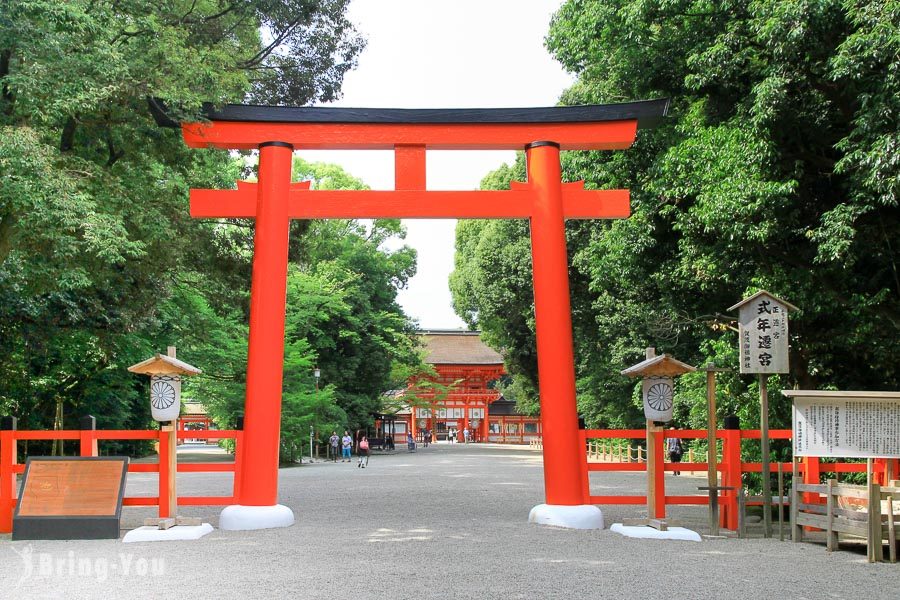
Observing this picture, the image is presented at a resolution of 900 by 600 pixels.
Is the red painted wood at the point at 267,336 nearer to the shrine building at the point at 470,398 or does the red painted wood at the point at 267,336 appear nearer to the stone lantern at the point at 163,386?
the stone lantern at the point at 163,386

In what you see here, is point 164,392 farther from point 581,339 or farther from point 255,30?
point 581,339

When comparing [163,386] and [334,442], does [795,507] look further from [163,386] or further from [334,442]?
[334,442]

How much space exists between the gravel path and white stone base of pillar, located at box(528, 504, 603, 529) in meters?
0.26

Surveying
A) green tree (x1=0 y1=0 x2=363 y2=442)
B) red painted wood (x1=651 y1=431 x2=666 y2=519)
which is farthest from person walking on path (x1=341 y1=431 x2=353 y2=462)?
red painted wood (x1=651 y1=431 x2=666 y2=519)

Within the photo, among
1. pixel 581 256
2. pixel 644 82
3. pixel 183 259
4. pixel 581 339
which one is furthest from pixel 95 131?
pixel 581 339

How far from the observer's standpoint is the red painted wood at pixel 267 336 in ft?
30.5

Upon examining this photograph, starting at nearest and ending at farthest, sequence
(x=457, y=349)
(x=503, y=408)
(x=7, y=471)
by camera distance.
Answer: (x=7, y=471) < (x=457, y=349) < (x=503, y=408)

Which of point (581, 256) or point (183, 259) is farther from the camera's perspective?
point (581, 256)

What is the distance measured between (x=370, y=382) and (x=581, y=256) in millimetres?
14071

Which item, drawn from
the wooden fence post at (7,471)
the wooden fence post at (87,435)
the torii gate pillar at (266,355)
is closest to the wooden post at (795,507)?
the torii gate pillar at (266,355)

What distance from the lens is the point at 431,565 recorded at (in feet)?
22.7

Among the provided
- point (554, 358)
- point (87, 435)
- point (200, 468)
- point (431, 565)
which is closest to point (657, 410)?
point (554, 358)

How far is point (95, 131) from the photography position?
1155 centimetres

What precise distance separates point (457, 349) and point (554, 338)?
138 feet
